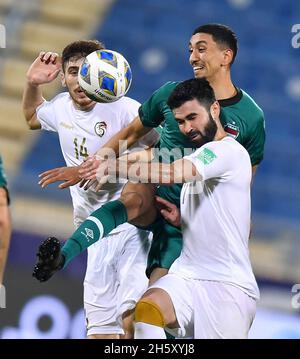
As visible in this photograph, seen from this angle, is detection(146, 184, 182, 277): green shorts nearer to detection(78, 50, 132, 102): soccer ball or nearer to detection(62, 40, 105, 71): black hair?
detection(78, 50, 132, 102): soccer ball

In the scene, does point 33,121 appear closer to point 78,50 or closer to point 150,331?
point 78,50

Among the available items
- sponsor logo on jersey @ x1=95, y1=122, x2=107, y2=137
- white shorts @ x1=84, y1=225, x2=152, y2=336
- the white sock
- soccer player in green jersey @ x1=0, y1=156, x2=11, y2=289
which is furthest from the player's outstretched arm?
the white sock

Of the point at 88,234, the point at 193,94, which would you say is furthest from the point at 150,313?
the point at 193,94

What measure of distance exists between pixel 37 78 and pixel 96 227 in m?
1.12

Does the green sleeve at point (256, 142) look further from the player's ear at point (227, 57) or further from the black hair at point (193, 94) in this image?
the black hair at point (193, 94)

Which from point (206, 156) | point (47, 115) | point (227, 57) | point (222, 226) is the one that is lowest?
point (222, 226)

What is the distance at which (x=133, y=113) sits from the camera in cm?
550

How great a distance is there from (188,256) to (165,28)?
658 cm

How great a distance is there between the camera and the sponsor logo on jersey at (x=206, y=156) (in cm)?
456

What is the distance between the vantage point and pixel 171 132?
17.3 feet

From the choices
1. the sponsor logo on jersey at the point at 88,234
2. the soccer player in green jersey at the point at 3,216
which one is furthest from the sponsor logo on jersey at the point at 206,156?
the soccer player in green jersey at the point at 3,216

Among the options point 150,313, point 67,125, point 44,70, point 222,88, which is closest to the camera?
point 150,313

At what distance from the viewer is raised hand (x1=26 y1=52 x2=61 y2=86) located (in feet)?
18.5
